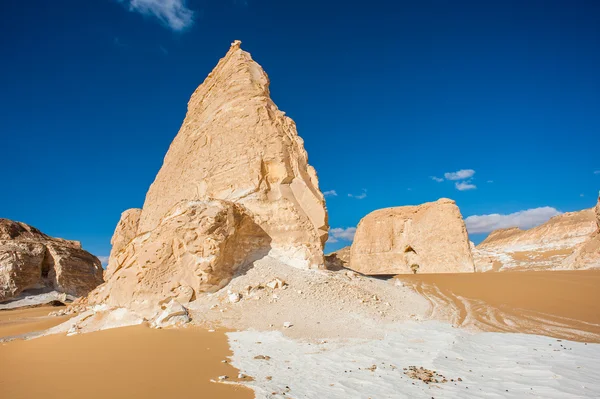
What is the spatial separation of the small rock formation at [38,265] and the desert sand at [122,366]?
1459cm

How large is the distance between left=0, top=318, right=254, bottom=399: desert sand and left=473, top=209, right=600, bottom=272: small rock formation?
33259mm

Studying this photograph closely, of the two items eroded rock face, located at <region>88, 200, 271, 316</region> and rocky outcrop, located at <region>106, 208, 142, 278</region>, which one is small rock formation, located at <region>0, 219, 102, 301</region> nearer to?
rocky outcrop, located at <region>106, 208, 142, 278</region>

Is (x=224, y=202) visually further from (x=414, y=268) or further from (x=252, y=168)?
(x=414, y=268)

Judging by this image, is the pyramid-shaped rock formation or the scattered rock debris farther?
the pyramid-shaped rock formation

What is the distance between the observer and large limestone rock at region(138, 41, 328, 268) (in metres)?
10.1

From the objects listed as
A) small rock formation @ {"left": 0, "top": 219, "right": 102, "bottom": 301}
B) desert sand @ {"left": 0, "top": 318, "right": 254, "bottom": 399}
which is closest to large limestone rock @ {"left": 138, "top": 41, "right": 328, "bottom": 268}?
desert sand @ {"left": 0, "top": 318, "right": 254, "bottom": 399}

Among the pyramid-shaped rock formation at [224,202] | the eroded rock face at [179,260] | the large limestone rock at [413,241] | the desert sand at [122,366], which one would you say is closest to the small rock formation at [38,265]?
the pyramid-shaped rock formation at [224,202]

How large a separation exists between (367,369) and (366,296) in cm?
443

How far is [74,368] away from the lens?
405cm

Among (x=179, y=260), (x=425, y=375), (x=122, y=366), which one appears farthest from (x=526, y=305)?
(x=122, y=366)

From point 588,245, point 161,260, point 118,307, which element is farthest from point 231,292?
point 588,245

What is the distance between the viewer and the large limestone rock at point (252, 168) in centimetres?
1014

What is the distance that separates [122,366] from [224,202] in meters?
5.42

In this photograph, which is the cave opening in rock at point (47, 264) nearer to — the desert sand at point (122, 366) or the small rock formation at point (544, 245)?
the desert sand at point (122, 366)
